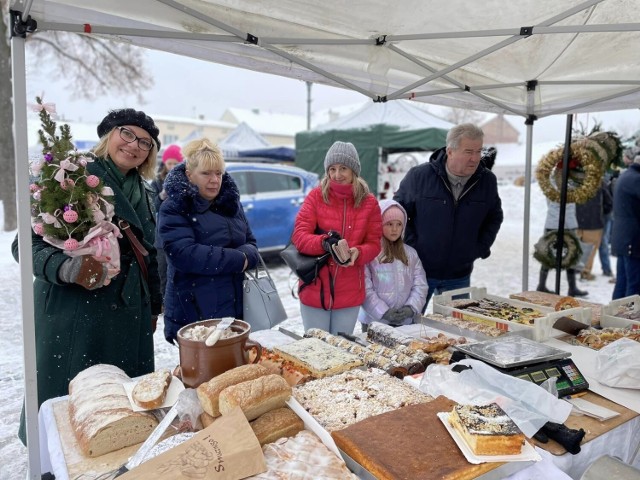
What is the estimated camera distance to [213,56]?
106 inches

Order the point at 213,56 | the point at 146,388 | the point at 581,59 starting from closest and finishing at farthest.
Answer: the point at 146,388, the point at 213,56, the point at 581,59

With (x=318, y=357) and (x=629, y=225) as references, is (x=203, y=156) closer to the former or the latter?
(x=318, y=357)

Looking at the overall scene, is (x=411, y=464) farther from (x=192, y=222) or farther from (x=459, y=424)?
(x=192, y=222)

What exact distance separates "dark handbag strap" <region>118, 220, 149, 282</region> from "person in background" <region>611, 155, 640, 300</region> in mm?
4530

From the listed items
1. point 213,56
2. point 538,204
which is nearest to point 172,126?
point 538,204

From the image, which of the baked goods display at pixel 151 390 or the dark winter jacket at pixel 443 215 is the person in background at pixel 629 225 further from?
the baked goods display at pixel 151 390

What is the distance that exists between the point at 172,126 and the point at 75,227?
55543 millimetres

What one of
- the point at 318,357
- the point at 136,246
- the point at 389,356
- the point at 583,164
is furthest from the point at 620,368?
the point at 583,164

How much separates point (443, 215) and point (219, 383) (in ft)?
7.96

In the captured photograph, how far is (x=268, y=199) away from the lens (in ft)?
28.1

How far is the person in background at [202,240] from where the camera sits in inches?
103

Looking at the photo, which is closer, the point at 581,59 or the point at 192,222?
the point at 192,222

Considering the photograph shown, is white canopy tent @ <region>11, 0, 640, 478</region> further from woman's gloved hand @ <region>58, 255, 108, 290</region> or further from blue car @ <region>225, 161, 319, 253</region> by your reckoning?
blue car @ <region>225, 161, 319, 253</region>

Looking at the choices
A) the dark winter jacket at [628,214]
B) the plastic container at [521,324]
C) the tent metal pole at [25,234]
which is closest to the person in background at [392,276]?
the plastic container at [521,324]
